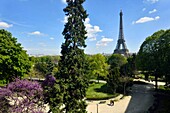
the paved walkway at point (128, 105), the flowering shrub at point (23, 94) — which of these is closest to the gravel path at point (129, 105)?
the paved walkway at point (128, 105)

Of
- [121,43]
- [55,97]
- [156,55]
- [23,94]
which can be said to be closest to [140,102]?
[156,55]

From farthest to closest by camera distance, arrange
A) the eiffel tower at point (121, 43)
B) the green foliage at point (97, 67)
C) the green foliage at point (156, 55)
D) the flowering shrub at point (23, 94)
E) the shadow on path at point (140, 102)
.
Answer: the eiffel tower at point (121, 43) < the green foliage at point (97, 67) < the green foliage at point (156, 55) < the shadow on path at point (140, 102) < the flowering shrub at point (23, 94)

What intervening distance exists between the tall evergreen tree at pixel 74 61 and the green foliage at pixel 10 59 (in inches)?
522

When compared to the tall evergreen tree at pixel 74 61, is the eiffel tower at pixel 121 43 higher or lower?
higher

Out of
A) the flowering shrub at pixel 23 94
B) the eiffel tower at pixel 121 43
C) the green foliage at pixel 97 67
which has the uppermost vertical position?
the eiffel tower at pixel 121 43

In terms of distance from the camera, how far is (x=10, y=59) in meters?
29.8

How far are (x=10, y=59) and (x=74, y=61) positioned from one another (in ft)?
46.5

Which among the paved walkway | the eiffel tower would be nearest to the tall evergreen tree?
the paved walkway

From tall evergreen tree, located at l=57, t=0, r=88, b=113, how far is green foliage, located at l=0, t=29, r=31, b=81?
13.3m

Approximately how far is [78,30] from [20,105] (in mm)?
7608

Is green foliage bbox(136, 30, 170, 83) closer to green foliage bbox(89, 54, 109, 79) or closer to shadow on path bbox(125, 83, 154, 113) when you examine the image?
shadow on path bbox(125, 83, 154, 113)

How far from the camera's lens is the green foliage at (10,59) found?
2948 cm

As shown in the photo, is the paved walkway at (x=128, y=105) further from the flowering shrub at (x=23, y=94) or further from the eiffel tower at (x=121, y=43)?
the eiffel tower at (x=121, y=43)

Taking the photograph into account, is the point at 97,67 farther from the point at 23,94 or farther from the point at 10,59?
the point at 23,94
